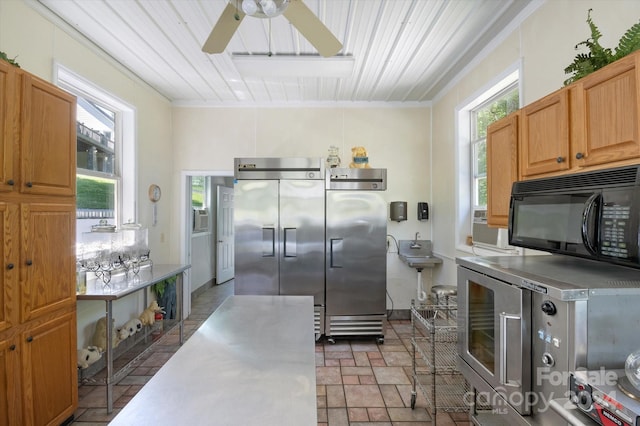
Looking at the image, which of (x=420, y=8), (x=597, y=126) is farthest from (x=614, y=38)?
(x=420, y=8)

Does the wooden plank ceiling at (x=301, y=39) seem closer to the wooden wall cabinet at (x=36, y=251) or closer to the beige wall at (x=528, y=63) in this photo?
the beige wall at (x=528, y=63)

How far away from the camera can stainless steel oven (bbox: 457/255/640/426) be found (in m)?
0.96

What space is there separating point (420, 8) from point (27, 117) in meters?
2.70

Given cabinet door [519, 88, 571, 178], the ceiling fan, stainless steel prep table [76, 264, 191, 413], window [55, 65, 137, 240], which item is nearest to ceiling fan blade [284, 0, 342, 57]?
the ceiling fan

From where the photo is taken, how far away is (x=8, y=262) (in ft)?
5.52

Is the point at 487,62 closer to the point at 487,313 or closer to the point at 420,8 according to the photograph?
the point at 420,8

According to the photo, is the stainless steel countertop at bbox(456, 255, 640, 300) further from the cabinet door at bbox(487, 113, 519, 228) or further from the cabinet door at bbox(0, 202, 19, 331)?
the cabinet door at bbox(0, 202, 19, 331)

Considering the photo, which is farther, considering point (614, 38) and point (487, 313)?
point (614, 38)

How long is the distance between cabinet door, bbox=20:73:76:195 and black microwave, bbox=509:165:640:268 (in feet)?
8.94

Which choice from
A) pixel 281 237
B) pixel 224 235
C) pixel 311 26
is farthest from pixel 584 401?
pixel 224 235

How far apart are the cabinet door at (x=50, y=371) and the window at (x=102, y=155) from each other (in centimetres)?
110

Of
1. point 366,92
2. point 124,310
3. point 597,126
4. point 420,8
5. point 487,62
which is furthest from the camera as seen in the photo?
point 366,92

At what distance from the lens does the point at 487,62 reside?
9.42ft

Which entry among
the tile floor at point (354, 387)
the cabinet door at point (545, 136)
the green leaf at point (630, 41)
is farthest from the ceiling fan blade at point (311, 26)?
the tile floor at point (354, 387)
